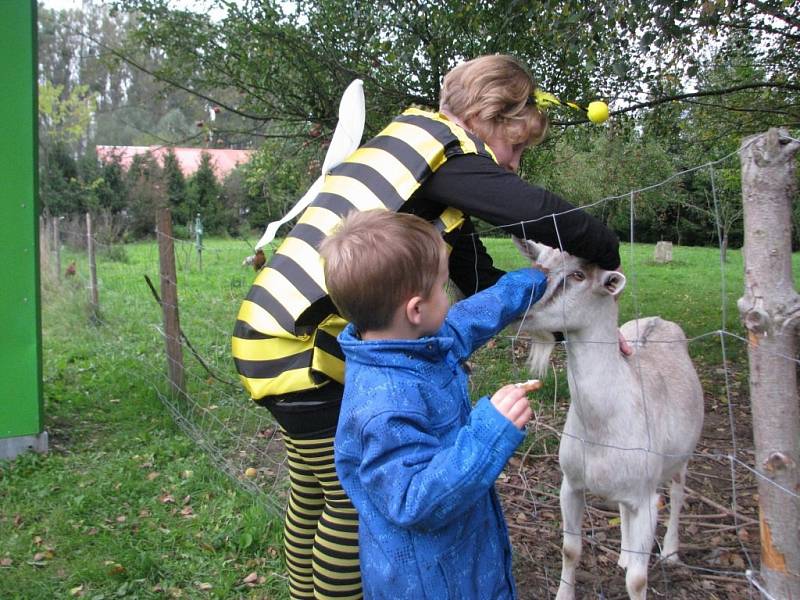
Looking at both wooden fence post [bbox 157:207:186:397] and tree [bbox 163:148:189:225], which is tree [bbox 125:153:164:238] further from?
wooden fence post [bbox 157:207:186:397]

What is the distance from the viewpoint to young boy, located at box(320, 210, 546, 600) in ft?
4.36

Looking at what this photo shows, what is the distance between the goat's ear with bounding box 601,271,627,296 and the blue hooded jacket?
601 mm

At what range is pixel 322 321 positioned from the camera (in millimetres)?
1879

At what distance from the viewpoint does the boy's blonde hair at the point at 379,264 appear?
1447mm

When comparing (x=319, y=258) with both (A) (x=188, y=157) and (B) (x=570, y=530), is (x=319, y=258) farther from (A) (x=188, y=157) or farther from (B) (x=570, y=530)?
(A) (x=188, y=157)

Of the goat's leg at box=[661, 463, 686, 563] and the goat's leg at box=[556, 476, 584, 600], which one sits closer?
the goat's leg at box=[556, 476, 584, 600]

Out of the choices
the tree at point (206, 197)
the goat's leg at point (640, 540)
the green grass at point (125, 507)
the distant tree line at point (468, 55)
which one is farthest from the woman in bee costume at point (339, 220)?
the tree at point (206, 197)

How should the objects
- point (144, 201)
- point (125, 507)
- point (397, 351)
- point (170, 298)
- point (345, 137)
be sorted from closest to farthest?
point (397, 351) → point (345, 137) → point (125, 507) → point (170, 298) → point (144, 201)

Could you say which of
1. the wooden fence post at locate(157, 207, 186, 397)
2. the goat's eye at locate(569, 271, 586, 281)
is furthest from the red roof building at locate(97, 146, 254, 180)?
the goat's eye at locate(569, 271, 586, 281)

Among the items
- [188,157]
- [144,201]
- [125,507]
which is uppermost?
[188,157]

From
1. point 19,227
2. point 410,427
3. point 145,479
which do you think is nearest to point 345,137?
point 410,427

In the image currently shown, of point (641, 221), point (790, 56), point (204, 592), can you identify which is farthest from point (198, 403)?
point (641, 221)

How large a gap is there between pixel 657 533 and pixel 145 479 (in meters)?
2.91

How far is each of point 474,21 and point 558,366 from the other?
2.82 meters
